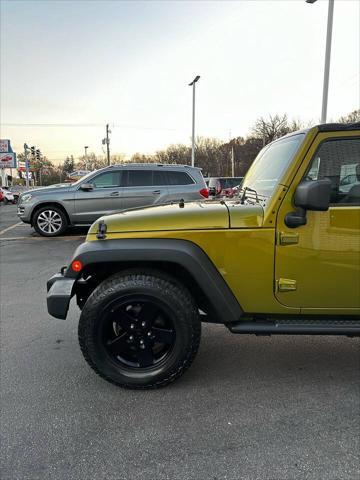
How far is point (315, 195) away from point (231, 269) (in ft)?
2.43

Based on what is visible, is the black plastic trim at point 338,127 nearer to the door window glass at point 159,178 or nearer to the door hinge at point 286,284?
the door hinge at point 286,284

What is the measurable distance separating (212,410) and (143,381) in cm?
53

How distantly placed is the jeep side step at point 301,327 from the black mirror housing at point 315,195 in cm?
83

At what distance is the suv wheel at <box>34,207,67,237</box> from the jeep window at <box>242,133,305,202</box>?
23.2ft

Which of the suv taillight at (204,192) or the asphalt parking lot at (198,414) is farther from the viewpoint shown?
the suv taillight at (204,192)

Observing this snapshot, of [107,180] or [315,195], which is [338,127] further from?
[107,180]

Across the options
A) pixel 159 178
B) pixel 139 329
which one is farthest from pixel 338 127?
pixel 159 178

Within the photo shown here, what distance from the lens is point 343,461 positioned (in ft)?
6.77

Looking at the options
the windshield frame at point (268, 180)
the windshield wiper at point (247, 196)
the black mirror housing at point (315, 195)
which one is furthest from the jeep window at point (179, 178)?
the black mirror housing at point (315, 195)

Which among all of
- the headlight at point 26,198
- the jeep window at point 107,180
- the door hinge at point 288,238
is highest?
the jeep window at point 107,180

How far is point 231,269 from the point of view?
8.50ft

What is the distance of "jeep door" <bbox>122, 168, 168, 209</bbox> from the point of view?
956cm

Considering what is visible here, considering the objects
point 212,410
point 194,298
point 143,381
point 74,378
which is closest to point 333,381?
point 212,410

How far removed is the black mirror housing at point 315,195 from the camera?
2291 mm
